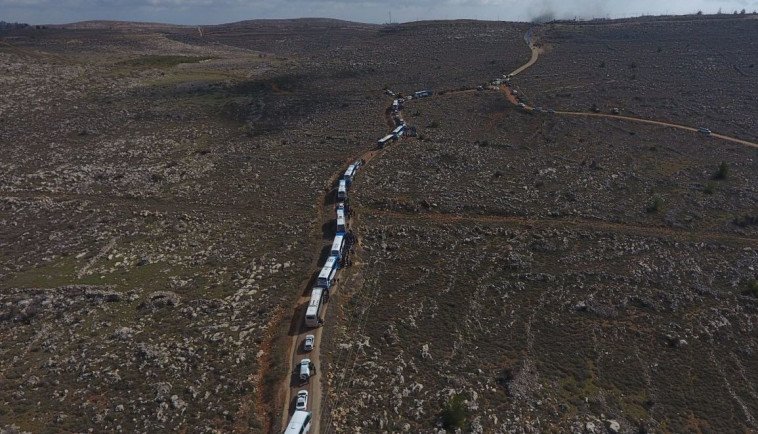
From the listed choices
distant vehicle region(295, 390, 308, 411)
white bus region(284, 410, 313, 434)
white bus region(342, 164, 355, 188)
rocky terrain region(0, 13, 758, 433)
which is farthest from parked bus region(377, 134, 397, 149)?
white bus region(284, 410, 313, 434)

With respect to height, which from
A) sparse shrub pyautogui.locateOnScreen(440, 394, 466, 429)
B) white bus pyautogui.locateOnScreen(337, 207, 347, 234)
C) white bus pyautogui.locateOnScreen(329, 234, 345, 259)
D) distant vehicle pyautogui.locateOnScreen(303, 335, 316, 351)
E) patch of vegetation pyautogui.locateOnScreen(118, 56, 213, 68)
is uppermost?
patch of vegetation pyautogui.locateOnScreen(118, 56, 213, 68)

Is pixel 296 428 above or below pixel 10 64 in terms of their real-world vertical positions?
below

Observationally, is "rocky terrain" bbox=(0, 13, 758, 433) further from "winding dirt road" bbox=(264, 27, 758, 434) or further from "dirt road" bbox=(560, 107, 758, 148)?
"dirt road" bbox=(560, 107, 758, 148)

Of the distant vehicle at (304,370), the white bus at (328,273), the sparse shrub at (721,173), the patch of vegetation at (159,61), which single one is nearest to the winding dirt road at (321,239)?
the distant vehicle at (304,370)

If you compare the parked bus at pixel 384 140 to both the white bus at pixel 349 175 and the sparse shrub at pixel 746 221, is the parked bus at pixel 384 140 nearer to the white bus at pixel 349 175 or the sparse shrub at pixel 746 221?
the white bus at pixel 349 175

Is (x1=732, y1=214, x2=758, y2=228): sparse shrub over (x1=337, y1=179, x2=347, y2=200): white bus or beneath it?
beneath

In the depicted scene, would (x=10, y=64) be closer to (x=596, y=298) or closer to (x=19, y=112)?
(x=19, y=112)

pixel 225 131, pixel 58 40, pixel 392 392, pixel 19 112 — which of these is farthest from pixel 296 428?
pixel 58 40
